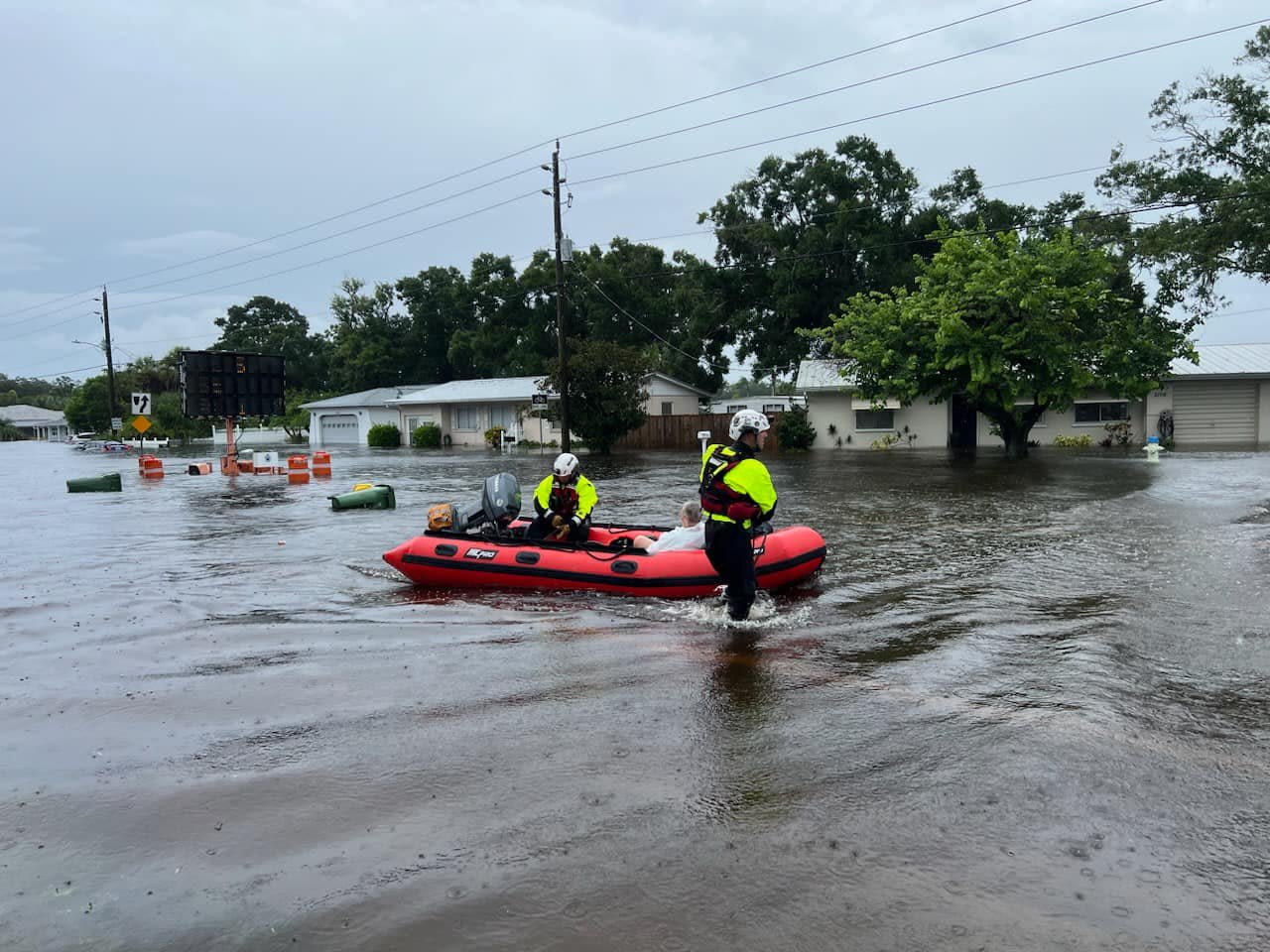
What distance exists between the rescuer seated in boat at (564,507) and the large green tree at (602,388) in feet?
81.3

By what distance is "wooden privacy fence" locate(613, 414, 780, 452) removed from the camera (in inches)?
1592

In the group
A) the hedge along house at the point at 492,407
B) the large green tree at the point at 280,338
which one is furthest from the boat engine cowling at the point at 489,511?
the large green tree at the point at 280,338

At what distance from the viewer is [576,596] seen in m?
9.37

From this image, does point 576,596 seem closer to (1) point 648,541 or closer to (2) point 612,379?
(1) point 648,541

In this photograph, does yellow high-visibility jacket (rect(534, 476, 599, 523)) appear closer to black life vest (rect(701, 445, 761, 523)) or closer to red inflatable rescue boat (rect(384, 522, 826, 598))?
red inflatable rescue boat (rect(384, 522, 826, 598))

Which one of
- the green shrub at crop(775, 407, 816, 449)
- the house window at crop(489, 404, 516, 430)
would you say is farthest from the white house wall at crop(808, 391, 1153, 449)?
the house window at crop(489, 404, 516, 430)

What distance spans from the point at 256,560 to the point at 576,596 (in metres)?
5.32

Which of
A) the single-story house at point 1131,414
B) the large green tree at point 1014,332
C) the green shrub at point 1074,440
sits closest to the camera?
the large green tree at point 1014,332

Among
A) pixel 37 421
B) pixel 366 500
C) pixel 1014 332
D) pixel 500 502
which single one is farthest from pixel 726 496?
pixel 37 421

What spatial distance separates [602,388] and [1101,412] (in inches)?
729

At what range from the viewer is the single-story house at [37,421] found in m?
106

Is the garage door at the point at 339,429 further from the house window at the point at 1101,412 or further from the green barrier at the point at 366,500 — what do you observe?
the green barrier at the point at 366,500

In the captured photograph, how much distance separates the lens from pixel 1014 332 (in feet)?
82.6

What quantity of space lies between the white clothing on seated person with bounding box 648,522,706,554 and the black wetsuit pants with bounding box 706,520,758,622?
1136mm
